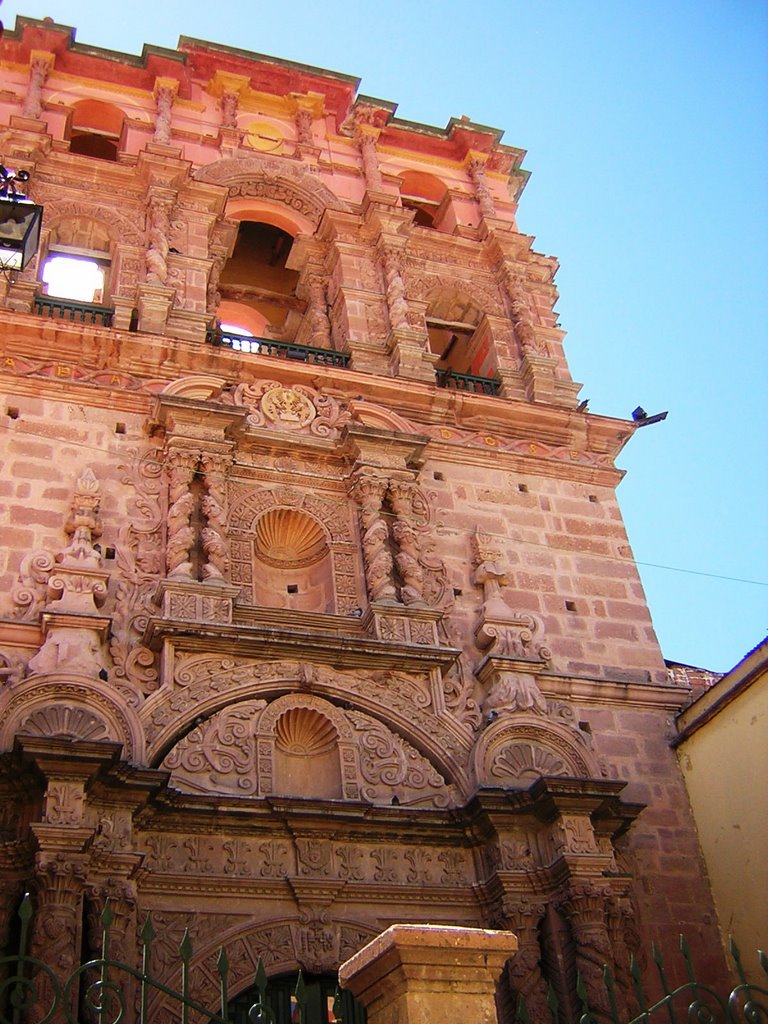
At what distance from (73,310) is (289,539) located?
3.76m

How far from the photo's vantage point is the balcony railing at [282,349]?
13352 mm

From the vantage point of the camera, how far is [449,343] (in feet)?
54.9

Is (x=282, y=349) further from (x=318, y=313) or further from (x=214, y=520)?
(x=214, y=520)

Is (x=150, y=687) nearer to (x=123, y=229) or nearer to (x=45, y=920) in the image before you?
(x=45, y=920)

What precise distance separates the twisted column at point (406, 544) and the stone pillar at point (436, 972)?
20.8 ft

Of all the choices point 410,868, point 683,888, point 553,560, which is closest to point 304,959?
point 410,868

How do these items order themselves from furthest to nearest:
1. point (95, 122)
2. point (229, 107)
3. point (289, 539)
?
point (229, 107)
point (95, 122)
point (289, 539)

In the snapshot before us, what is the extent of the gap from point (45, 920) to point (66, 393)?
5788 mm

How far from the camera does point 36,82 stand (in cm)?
1573

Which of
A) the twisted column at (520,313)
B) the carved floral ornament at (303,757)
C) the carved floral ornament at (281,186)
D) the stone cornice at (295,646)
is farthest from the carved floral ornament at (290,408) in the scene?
the carved floral ornament at (281,186)

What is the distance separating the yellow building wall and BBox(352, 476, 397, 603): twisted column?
3368mm

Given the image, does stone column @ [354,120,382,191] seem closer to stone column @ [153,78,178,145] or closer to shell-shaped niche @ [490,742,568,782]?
stone column @ [153,78,178,145]

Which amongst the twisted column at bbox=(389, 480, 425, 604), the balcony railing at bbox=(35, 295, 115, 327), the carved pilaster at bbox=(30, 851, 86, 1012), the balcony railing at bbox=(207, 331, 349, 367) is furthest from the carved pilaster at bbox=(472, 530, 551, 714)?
the balcony railing at bbox=(35, 295, 115, 327)

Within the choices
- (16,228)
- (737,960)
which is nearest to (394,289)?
(16,228)
